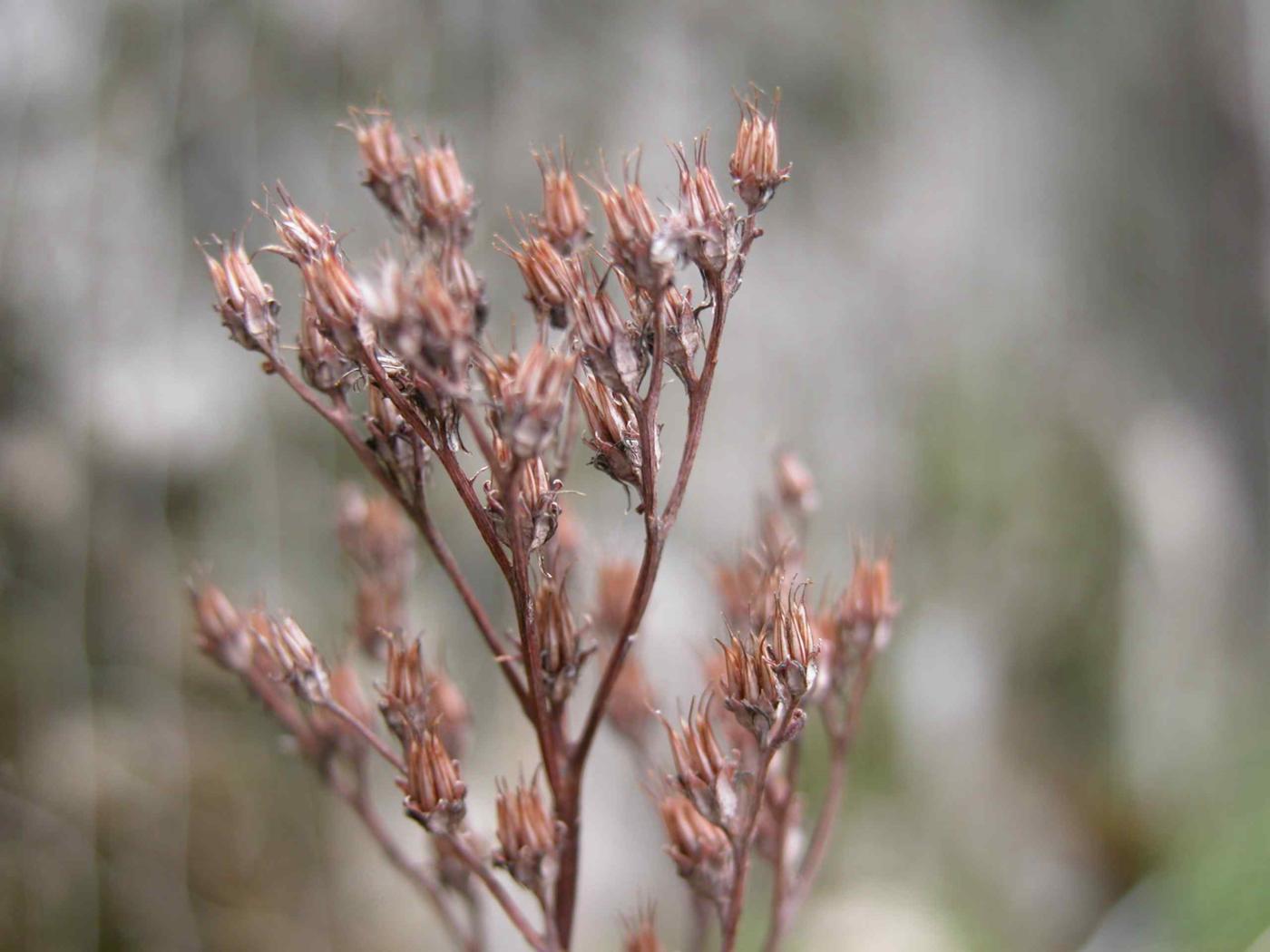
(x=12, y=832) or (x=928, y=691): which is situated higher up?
(x=928, y=691)

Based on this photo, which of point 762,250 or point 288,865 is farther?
point 762,250

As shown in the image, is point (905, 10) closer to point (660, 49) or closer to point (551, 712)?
point (660, 49)

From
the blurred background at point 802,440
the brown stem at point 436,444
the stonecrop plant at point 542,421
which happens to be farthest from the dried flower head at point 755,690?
the blurred background at point 802,440

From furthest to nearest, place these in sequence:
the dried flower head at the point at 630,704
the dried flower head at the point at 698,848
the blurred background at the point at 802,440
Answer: the blurred background at the point at 802,440
the dried flower head at the point at 630,704
the dried flower head at the point at 698,848

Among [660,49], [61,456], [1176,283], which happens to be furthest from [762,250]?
[61,456]

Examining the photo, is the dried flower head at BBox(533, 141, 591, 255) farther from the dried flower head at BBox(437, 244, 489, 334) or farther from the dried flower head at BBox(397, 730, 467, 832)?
the dried flower head at BBox(397, 730, 467, 832)

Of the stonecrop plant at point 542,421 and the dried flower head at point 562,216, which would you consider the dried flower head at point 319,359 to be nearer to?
the stonecrop plant at point 542,421
